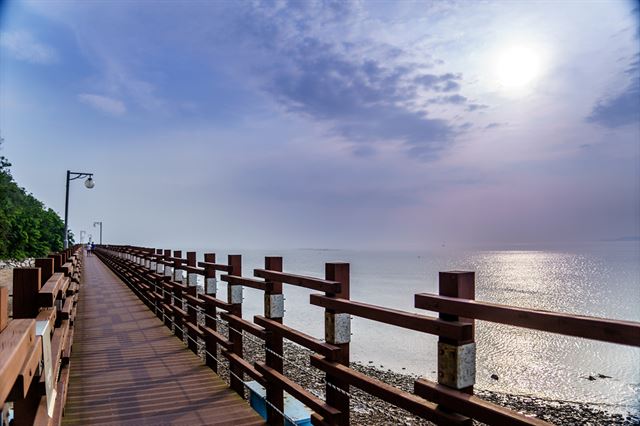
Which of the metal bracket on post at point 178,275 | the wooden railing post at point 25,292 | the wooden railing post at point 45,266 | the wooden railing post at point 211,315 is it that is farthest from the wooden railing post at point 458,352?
the metal bracket on post at point 178,275

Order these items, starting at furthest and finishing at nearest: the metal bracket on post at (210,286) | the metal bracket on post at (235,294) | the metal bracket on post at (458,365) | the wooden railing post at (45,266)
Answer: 1. the metal bracket on post at (210,286)
2. the metal bracket on post at (235,294)
3. the wooden railing post at (45,266)
4. the metal bracket on post at (458,365)

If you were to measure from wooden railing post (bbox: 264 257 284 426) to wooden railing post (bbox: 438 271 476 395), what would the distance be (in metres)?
2.12

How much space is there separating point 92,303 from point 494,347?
2688 cm

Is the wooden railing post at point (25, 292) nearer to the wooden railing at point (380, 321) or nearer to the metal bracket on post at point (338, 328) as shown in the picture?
the wooden railing at point (380, 321)

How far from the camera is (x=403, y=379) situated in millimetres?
19359

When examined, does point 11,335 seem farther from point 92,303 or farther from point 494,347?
point 494,347

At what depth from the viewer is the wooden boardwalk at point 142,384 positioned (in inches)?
175

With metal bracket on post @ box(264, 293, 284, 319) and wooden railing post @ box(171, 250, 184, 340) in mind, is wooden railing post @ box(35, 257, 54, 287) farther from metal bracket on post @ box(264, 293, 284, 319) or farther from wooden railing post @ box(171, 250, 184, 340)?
wooden railing post @ box(171, 250, 184, 340)

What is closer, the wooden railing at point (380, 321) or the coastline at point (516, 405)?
the wooden railing at point (380, 321)

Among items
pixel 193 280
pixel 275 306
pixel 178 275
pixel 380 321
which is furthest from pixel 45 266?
pixel 178 275

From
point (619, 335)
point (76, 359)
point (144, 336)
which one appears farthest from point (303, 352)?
point (619, 335)

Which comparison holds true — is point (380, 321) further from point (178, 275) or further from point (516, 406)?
point (516, 406)

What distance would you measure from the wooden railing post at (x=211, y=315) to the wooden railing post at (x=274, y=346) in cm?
195

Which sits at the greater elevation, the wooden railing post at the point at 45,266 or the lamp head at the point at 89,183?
the lamp head at the point at 89,183
